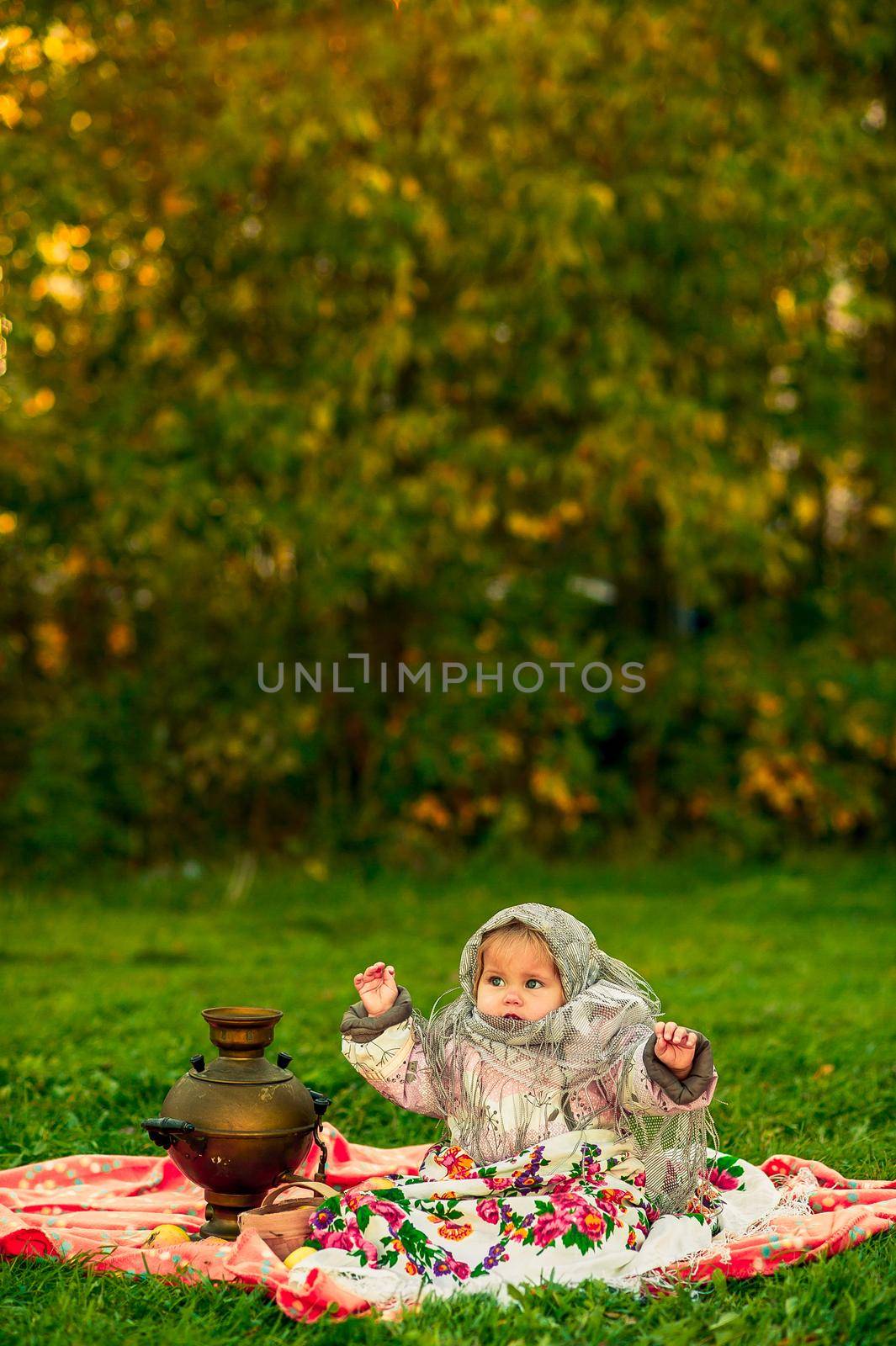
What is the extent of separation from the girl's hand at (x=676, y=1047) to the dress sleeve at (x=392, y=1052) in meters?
0.55

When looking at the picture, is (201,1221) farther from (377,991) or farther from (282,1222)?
(377,991)

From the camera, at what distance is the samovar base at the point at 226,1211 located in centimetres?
323

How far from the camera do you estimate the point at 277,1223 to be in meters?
3.10

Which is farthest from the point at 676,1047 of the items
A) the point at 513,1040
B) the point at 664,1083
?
the point at 513,1040

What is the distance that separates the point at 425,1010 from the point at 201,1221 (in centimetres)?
206

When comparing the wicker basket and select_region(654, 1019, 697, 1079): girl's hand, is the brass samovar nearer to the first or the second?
the wicker basket

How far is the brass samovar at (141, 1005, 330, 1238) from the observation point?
3188 millimetres

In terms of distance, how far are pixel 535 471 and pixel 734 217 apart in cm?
170

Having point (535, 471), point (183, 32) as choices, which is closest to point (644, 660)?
point (535, 471)

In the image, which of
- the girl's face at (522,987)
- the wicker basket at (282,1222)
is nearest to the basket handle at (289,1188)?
the wicker basket at (282,1222)

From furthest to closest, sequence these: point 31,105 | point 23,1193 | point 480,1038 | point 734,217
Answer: point 734,217, point 31,105, point 23,1193, point 480,1038

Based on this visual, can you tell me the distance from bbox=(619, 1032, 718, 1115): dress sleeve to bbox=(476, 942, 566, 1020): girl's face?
0.23 m

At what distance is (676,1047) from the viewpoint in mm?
3027

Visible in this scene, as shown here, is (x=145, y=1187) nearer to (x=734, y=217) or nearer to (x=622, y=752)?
(x=622, y=752)
